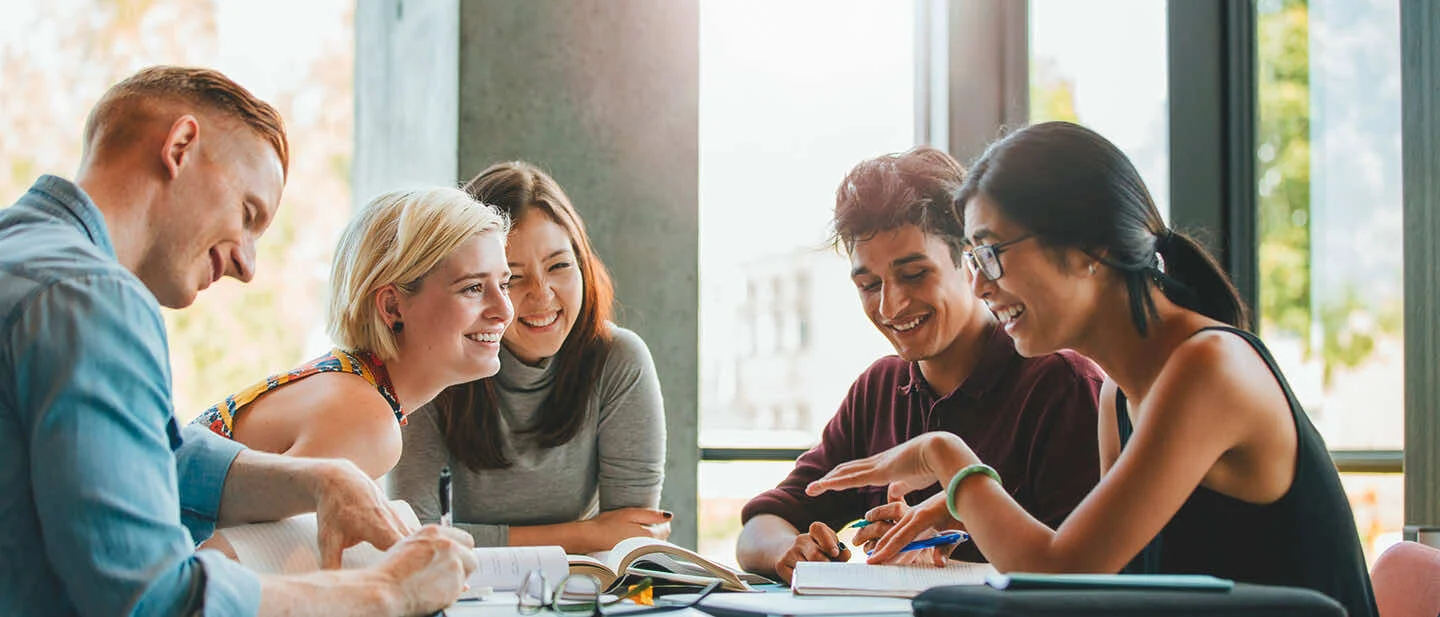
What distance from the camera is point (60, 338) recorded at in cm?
115

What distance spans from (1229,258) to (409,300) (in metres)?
2.60

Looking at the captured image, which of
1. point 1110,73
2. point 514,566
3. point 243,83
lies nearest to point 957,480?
Answer: point 514,566

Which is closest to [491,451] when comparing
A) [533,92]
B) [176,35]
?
[533,92]

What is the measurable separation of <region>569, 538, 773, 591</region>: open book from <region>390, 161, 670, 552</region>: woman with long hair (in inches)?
30.8

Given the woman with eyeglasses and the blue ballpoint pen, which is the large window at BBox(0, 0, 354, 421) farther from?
the woman with eyeglasses

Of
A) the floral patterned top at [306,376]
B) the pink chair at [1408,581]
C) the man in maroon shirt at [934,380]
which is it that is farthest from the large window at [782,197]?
the pink chair at [1408,581]

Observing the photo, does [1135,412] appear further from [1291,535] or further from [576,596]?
[576,596]

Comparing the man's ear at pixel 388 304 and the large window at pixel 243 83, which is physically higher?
the large window at pixel 243 83

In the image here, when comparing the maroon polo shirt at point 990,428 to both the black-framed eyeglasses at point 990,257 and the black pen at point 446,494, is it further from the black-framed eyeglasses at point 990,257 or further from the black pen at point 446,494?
the black pen at point 446,494

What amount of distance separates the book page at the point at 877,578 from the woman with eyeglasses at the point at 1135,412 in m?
0.09

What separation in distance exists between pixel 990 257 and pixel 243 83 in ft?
10.6

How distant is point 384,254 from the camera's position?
88.9 inches

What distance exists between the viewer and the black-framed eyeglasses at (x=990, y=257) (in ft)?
6.25

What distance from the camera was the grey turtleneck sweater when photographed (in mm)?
2799
